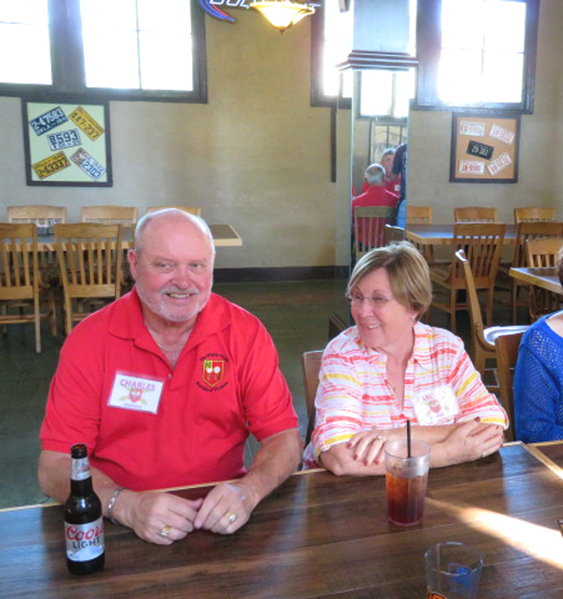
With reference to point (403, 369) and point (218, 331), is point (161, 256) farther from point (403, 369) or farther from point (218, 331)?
point (403, 369)

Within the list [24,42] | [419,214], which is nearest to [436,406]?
[419,214]

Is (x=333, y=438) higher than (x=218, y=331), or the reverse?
(x=218, y=331)

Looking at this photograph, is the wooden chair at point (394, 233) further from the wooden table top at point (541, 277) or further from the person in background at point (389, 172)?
the wooden table top at point (541, 277)

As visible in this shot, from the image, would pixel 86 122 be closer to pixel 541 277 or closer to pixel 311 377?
pixel 541 277

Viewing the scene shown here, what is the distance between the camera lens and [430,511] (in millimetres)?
1231

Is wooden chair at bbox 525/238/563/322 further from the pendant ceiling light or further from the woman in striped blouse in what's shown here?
the pendant ceiling light

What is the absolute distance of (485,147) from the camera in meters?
7.76

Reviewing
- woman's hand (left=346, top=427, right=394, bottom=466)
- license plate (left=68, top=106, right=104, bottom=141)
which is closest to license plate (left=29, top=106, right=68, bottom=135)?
license plate (left=68, top=106, right=104, bottom=141)

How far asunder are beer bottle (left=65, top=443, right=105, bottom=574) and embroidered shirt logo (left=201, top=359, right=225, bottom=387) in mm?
563

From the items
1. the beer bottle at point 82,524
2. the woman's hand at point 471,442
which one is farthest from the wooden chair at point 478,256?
the beer bottle at point 82,524

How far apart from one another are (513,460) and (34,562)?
1071 mm

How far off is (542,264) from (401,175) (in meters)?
1.35

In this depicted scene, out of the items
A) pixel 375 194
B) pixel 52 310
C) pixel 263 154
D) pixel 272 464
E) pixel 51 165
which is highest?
pixel 263 154

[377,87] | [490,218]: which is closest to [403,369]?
[377,87]
